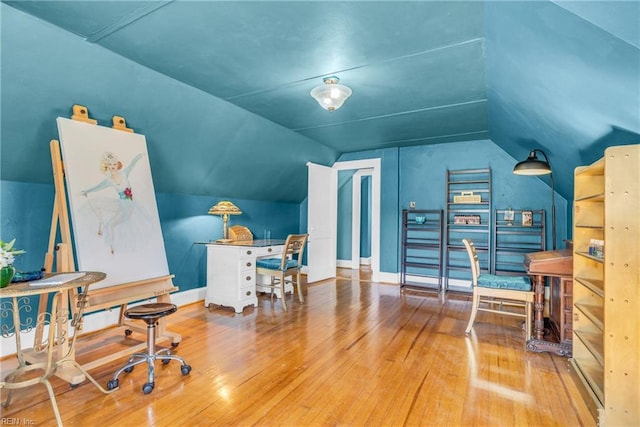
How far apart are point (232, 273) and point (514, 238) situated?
4090mm

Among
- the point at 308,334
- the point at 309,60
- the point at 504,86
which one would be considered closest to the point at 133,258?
the point at 308,334

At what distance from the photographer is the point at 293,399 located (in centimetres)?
208

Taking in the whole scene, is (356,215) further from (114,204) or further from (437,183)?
(114,204)

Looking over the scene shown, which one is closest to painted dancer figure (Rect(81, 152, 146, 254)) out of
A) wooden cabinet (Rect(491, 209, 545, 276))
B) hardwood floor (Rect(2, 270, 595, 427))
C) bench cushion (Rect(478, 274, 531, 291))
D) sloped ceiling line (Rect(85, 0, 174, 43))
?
sloped ceiling line (Rect(85, 0, 174, 43))

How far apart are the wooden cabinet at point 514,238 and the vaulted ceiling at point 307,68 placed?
0.94 m

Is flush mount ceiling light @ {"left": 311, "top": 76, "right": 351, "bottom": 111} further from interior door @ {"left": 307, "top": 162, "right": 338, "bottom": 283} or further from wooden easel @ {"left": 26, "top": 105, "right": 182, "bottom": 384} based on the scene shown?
interior door @ {"left": 307, "top": 162, "right": 338, "bottom": 283}

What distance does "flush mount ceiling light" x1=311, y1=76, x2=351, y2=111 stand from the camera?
2771 millimetres

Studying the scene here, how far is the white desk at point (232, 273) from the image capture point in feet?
12.8

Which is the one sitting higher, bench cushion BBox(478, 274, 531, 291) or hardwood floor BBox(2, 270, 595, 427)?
bench cushion BBox(478, 274, 531, 291)

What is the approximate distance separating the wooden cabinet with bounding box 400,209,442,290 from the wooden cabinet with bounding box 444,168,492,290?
0.17 meters

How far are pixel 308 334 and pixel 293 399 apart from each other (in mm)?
1128

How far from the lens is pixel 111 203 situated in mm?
2660

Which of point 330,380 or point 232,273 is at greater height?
point 232,273

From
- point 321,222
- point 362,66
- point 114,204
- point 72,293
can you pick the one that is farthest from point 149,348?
point 321,222
